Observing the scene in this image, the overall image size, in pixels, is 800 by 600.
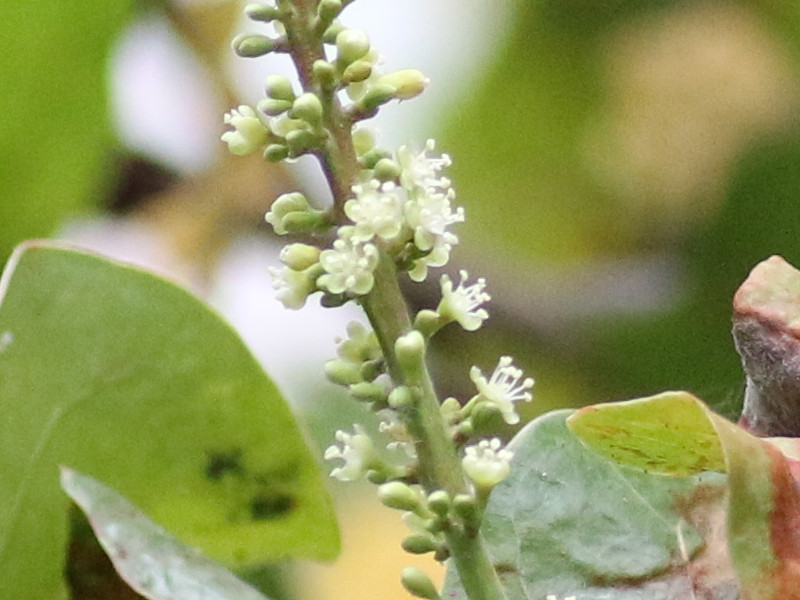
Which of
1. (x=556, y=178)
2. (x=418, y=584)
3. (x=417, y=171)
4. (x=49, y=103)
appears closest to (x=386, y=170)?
(x=417, y=171)

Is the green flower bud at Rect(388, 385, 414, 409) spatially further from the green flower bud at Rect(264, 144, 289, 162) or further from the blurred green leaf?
the blurred green leaf

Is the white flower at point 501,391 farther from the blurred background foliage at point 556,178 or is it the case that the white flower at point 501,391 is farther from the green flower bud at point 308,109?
the blurred background foliage at point 556,178

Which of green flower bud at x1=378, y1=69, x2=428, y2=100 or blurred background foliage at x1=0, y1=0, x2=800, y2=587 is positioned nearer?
green flower bud at x1=378, y1=69, x2=428, y2=100

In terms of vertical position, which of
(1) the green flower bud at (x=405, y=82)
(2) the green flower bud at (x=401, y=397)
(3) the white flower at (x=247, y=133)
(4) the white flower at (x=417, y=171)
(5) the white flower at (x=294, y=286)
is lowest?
(2) the green flower bud at (x=401, y=397)


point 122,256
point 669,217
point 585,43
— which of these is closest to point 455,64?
point 585,43

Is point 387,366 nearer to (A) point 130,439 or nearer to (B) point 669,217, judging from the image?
(A) point 130,439

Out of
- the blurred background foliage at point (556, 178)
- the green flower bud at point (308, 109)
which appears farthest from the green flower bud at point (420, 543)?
the blurred background foliage at point (556, 178)

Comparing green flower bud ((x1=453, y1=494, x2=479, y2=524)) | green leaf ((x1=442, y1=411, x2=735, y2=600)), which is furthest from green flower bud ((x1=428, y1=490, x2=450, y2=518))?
green leaf ((x1=442, y1=411, x2=735, y2=600))
